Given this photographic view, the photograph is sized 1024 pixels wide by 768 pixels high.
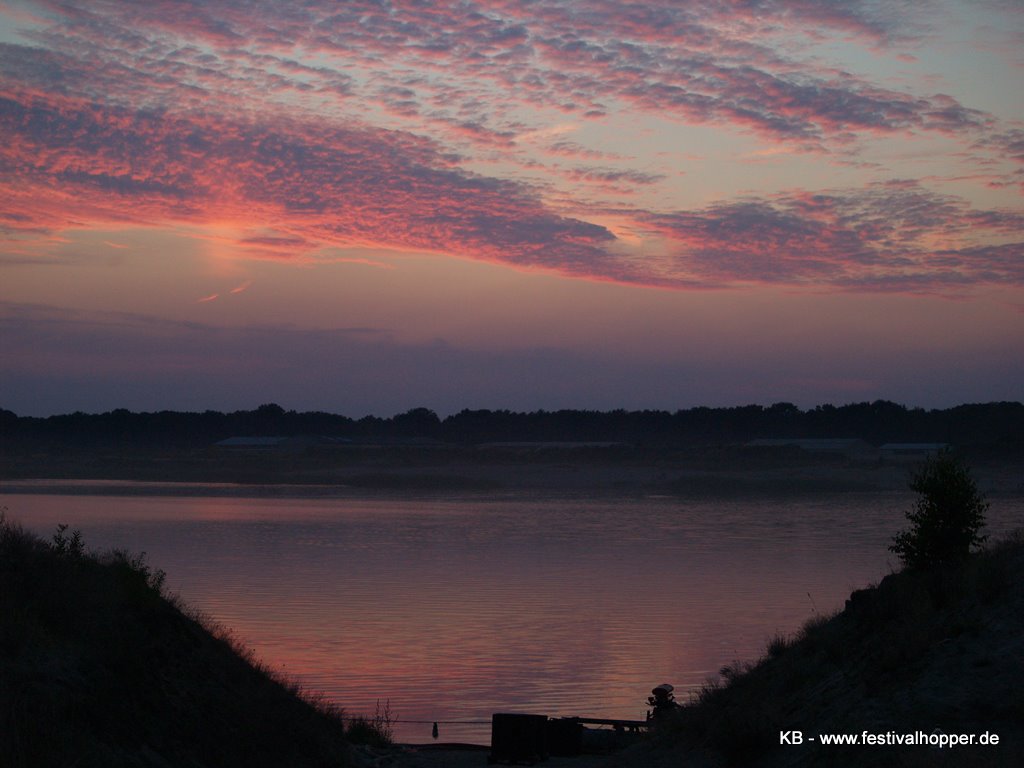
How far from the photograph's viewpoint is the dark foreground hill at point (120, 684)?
35.0 ft

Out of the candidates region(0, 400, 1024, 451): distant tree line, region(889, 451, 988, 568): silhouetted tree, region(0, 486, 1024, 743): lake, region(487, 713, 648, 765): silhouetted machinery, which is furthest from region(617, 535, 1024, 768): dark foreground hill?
region(0, 400, 1024, 451): distant tree line

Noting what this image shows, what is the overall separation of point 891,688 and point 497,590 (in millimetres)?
20130

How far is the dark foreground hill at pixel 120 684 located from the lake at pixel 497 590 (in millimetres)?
4324

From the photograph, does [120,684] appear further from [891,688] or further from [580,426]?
[580,426]

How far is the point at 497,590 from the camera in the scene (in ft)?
106

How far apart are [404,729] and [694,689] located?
5025mm

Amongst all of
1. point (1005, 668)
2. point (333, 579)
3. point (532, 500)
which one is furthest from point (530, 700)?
point (532, 500)

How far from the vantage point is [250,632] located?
25.1 metres

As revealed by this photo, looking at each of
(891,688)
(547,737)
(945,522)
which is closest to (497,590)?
(547,737)

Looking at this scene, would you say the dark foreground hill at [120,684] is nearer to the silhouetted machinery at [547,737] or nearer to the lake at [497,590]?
the silhouetted machinery at [547,737]

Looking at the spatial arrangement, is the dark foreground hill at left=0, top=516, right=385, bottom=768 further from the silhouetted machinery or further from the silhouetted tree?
the silhouetted tree

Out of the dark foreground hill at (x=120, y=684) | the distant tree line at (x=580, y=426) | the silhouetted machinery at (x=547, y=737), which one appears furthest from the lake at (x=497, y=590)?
the distant tree line at (x=580, y=426)

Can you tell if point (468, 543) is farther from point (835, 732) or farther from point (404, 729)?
point (835, 732)

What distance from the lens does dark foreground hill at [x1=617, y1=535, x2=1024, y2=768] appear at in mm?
11422
